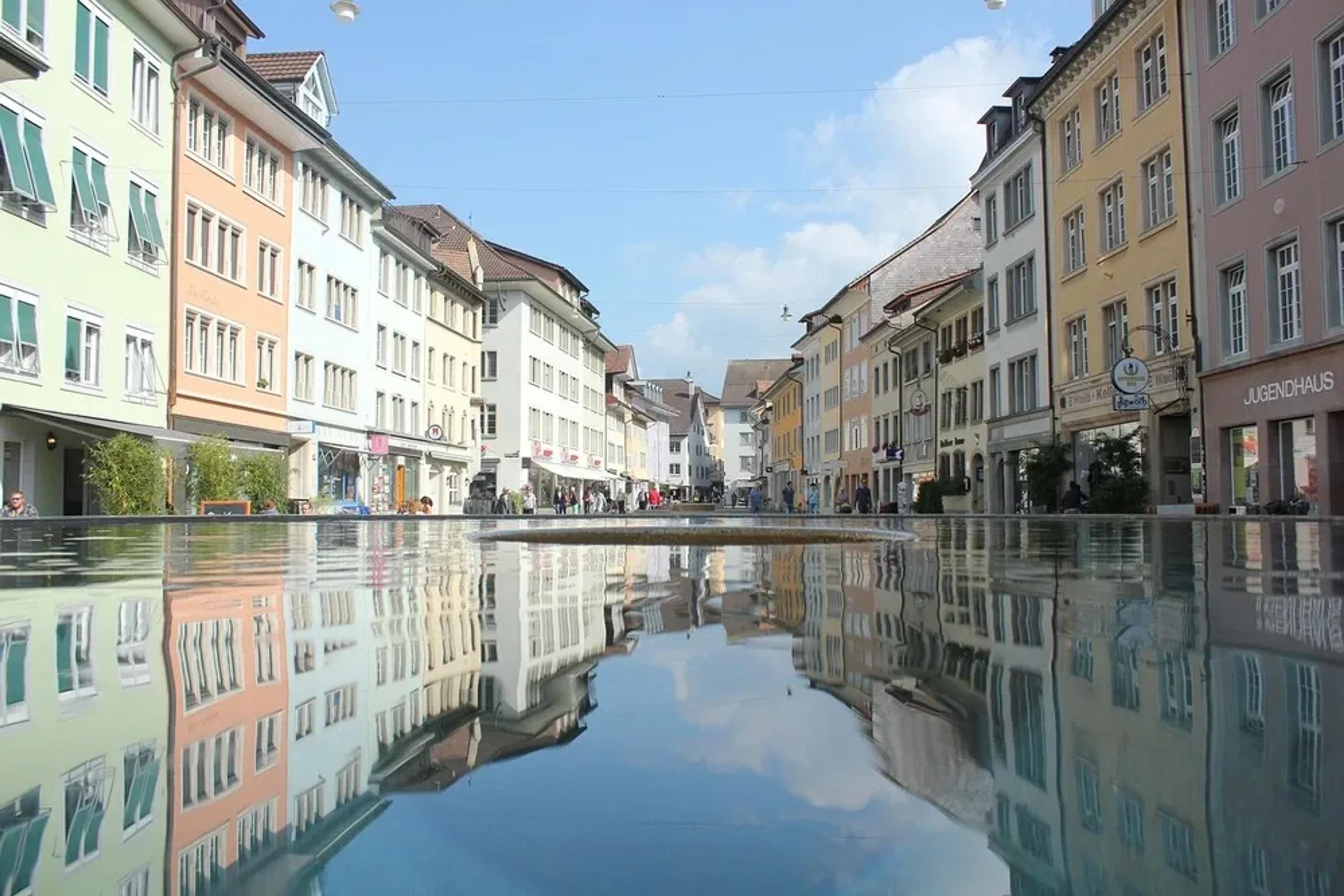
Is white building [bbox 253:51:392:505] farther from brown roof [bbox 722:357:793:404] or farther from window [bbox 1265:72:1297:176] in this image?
brown roof [bbox 722:357:793:404]

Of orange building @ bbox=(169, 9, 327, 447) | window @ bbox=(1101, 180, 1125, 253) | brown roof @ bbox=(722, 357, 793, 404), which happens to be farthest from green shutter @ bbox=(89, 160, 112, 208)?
brown roof @ bbox=(722, 357, 793, 404)

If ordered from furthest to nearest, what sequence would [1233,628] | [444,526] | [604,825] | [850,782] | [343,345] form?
1. [343,345]
2. [444,526]
3. [1233,628]
4. [850,782]
5. [604,825]

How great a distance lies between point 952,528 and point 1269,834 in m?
18.6

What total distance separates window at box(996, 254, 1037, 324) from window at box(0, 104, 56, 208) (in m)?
29.2

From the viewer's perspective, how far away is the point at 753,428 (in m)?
140

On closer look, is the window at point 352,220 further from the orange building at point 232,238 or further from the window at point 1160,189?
the window at point 1160,189

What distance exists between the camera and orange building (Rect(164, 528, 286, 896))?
6.17ft

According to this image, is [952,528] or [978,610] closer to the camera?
[978,610]

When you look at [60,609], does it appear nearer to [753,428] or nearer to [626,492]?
[626,492]

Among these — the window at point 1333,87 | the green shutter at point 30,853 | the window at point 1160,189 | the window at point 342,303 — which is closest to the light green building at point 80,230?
the window at point 342,303

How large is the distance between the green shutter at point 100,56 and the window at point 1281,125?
26.3 metres

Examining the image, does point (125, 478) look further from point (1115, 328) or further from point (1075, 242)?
point (1075, 242)

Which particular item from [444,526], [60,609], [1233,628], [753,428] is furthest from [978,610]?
→ [753,428]

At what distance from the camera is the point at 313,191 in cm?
4341
